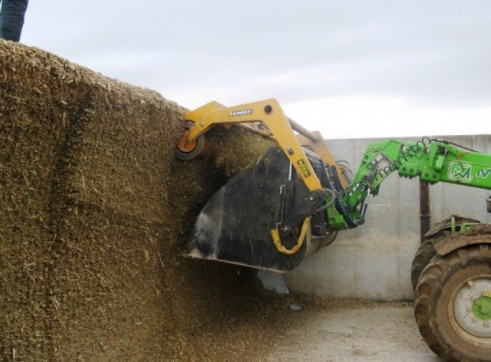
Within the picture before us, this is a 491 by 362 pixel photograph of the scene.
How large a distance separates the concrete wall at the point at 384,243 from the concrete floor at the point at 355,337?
44 cm

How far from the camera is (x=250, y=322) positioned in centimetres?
591

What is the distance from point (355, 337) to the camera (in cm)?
566

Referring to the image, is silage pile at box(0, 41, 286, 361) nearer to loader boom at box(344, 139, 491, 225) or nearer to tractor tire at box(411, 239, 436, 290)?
loader boom at box(344, 139, 491, 225)

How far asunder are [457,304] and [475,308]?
Result: 5.8 inches

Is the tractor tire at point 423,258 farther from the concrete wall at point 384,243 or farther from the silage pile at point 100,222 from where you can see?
the silage pile at point 100,222

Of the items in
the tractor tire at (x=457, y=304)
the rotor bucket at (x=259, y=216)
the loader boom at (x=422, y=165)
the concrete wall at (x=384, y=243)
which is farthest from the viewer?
the concrete wall at (x=384, y=243)

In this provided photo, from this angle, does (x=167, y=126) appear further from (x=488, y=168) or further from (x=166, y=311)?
(x=488, y=168)

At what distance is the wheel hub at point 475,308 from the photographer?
14.8ft

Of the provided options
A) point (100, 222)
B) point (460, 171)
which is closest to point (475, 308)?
point (460, 171)

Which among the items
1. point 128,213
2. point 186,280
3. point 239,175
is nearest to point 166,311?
point 186,280

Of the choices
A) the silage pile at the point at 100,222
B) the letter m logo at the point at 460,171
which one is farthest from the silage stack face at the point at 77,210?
the letter m logo at the point at 460,171

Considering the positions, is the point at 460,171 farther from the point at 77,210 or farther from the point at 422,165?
the point at 77,210

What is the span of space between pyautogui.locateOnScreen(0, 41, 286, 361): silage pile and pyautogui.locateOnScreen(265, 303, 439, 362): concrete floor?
335mm

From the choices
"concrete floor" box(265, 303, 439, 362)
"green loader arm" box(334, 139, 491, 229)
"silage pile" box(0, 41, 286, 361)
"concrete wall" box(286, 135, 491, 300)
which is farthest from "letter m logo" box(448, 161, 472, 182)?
"concrete wall" box(286, 135, 491, 300)
